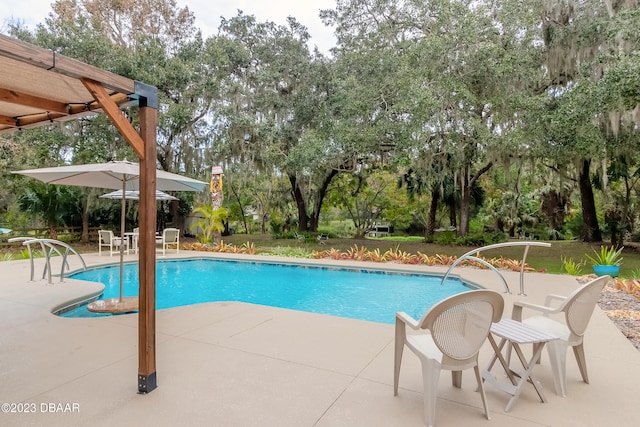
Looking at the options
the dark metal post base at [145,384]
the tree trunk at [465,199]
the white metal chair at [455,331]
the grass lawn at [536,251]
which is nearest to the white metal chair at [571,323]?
the white metal chair at [455,331]

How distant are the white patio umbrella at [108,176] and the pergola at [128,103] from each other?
226cm

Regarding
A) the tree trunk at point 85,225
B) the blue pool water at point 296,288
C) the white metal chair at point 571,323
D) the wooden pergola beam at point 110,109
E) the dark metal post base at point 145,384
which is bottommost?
the blue pool water at point 296,288

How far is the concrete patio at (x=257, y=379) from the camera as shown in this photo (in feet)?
6.57

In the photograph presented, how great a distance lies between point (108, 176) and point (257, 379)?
15.1ft

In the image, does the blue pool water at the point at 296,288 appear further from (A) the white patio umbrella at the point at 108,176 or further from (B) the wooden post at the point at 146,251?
(B) the wooden post at the point at 146,251

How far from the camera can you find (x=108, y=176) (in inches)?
220

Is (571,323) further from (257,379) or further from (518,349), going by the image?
(257,379)

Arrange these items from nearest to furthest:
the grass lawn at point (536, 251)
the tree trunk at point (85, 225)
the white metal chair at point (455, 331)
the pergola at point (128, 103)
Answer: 1. the white metal chair at point (455, 331)
2. the pergola at point (128, 103)
3. the grass lawn at point (536, 251)
4. the tree trunk at point (85, 225)

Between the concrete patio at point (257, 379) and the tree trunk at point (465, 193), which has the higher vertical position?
the tree trunk at point (465, 193)

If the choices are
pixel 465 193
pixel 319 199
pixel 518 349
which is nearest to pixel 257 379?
pixel 518 349

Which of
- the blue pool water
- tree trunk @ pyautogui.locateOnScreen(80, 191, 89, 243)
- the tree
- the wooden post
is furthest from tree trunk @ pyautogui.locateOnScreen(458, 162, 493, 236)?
the tree

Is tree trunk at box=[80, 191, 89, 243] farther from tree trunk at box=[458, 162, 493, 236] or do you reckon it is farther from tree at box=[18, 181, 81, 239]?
tree trunk at box=[458, 162, 493, 236]

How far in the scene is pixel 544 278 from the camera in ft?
21.5

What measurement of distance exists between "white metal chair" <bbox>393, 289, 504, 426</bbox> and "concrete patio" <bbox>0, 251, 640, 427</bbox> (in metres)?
0.28
